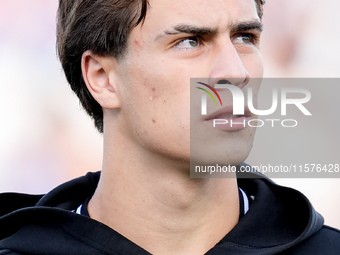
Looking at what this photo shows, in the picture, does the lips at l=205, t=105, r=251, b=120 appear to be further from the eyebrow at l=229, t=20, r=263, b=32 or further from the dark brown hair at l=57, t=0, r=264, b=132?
the dark brown hair at l=57, t=0, r=264, b=132

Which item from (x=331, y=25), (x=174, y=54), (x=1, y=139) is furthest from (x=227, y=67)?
(x=331, y=25)

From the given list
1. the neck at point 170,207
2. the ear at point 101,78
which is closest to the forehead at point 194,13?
the ear at point 101,78

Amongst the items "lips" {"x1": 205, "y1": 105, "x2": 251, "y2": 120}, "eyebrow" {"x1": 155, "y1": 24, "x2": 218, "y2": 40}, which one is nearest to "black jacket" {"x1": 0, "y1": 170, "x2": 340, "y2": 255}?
"lips" {"x1": 205, "y1": 105, "x2": 251, "y2": 120}

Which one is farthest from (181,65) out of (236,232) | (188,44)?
(236,232)

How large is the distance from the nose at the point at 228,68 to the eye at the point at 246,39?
121 mm

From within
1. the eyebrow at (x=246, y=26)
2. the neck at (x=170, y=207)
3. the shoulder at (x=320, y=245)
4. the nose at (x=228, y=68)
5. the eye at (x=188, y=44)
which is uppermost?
the eyebrow at (x=246, y=26)

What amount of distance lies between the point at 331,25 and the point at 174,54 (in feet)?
14.7

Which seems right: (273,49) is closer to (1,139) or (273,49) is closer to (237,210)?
(1,139)

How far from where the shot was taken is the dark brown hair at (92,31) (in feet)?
10.3

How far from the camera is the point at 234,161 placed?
9.48ft

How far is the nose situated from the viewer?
9.38 feet

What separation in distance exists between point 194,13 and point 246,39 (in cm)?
25

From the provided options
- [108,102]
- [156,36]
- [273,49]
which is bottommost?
[108,102]

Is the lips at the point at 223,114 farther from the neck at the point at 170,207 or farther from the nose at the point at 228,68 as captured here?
the neck at the point at 170,207
